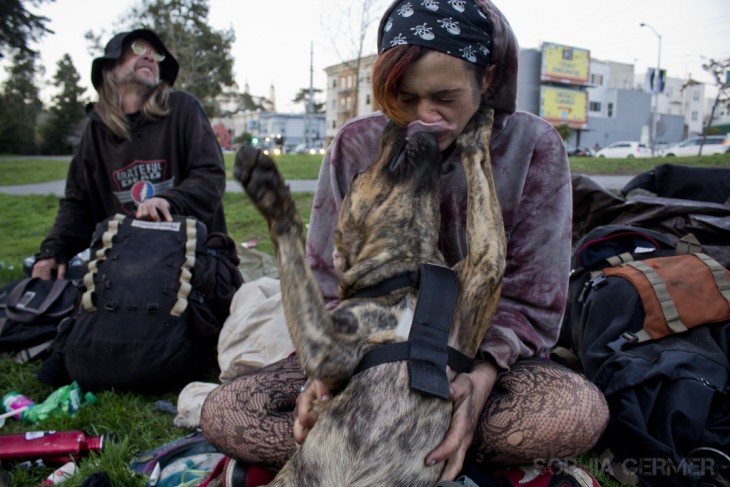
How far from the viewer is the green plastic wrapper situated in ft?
Answer: 9.82

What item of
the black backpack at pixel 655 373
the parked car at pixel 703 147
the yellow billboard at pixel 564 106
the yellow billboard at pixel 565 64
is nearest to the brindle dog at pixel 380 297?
the black backpack at pixel 655 373

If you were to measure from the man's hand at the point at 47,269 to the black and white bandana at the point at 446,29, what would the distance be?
3.14 m

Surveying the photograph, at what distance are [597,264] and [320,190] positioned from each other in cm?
183

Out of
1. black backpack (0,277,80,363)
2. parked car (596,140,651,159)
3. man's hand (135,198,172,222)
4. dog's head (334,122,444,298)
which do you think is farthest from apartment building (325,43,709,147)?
dog's head (334,122,444,298)

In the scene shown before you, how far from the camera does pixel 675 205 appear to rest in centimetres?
370

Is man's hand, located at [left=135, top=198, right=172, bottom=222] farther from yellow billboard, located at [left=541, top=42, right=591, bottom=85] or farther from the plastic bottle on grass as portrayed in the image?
yellow billboard, located at [left=541, top=42, right=591, bottom=85]

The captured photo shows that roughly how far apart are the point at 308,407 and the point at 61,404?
195 cm

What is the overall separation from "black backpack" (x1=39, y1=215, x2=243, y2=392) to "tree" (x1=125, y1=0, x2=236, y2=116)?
27.8m

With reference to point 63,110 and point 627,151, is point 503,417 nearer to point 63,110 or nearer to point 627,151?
point 627,151

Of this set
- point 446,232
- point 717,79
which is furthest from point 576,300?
point 717,79

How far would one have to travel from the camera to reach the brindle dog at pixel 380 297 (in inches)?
65.6

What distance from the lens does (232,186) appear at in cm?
1244

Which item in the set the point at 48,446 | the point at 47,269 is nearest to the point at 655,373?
the point at 48,446

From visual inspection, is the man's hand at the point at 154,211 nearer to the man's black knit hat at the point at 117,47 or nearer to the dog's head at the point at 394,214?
the man's black knit hat at the point at 117,47
